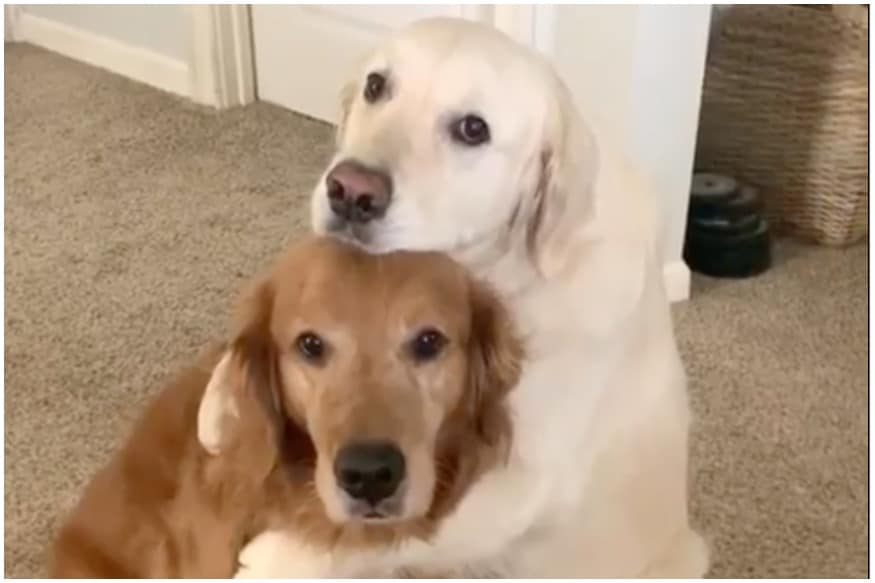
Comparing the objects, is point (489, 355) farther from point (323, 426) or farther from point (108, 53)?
point (108, 53)

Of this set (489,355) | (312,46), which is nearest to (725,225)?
(312,46)

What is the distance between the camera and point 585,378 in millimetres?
1519

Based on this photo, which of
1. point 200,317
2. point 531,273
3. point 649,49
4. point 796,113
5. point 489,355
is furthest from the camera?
point 796,113

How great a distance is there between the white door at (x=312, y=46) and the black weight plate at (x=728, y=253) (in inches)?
29.8

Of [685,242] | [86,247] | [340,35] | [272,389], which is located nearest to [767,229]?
[685,242]

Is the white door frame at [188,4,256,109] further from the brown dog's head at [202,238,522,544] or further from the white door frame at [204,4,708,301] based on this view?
the brown dog's head at [202,238,522,544]

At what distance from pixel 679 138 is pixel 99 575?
1.25 m

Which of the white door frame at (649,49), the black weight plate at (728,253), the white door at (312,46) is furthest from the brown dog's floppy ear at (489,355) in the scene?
the white door at (312,46)

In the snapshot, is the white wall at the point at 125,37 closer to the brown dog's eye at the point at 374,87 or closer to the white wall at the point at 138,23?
the white wall at the point at 138,23

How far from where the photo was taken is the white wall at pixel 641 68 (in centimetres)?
223

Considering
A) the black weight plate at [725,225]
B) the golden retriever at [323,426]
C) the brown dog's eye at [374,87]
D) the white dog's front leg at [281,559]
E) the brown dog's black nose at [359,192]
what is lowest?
the black weight plate at [725,225]

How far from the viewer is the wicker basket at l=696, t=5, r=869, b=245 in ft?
8.60

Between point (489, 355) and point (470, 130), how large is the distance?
8.6 inches

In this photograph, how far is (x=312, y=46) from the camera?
10.2 ft
